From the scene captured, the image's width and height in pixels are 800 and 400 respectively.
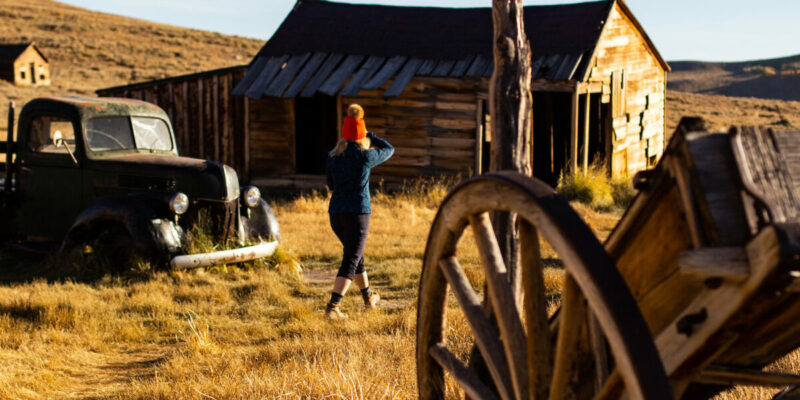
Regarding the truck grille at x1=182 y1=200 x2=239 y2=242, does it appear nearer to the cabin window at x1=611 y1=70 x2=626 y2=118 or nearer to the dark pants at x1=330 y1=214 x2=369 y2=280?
the dark pants at x1=330 y1=214 x2=369 y2=280

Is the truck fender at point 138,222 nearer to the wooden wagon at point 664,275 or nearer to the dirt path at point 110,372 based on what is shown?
the dirt path at point 110,372

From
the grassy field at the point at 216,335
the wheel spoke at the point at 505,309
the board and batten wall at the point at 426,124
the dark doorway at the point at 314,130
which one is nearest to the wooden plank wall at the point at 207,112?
the dark doorway at the point at 314,130

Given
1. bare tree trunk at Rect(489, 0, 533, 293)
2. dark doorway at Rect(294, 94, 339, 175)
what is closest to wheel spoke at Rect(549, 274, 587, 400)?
bare tree trunk at Rect(489, 0, 533, 293)

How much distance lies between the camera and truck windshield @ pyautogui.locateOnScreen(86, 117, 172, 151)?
866 cm

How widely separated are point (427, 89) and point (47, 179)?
834 cm

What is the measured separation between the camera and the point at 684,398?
283cm

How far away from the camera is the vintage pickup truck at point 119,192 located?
8.01m

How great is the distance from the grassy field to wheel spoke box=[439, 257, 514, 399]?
1.35 m

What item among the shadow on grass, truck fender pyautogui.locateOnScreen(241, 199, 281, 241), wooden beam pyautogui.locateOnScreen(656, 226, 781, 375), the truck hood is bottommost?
the shadow on grass

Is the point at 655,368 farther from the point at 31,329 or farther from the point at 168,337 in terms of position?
the point at 31,329

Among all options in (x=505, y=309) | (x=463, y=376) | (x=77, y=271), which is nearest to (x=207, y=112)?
(x=77, y=271)

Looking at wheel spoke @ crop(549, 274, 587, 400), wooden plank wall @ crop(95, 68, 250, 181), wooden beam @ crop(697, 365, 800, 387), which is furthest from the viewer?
wooden plank wall @ crop(95, 68, 250, 181)

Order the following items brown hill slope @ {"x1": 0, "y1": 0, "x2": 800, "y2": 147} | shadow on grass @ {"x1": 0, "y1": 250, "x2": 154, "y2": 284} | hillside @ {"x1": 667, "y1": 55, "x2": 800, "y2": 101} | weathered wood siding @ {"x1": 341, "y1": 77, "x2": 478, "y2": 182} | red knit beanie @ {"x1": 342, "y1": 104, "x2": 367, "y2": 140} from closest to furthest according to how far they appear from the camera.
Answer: red knit beanie @ {"x1": 342, "y1": 104, "x2": 367, "y2": 140} < shadow on grass @ {"x1": 0, "y1": 250, "x2": 154, "y2": 284} < weathered wood siding @ {"x1": 341, "y1": 77, "x2": 478, "y2": 182} < brown hill slope @ {"x1": 0, "y1": 0, "x2": 800, "y2": 147} < hillside @ {"x1": 667, "y1": 55, "x2": 800, "y2": 101}

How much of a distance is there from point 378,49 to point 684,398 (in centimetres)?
1420
